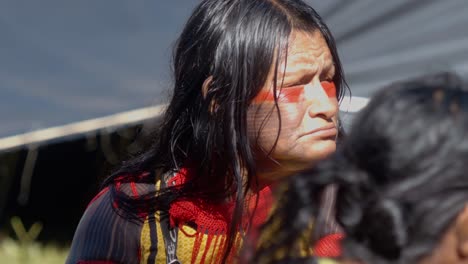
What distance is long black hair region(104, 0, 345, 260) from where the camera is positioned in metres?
1.57

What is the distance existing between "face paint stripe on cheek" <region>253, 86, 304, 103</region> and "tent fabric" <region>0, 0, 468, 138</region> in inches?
74.0

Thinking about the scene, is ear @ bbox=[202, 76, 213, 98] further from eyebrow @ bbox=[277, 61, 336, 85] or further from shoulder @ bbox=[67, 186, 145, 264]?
shoulder @ bbox=[67, 186, 145, 264]

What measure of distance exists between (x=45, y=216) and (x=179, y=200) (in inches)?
115

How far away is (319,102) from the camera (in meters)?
1.54

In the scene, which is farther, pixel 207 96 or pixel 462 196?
pixel 207 96

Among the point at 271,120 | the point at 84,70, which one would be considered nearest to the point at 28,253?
the point at 84,70

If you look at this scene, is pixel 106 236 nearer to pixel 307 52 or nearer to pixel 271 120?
pixel 271 120

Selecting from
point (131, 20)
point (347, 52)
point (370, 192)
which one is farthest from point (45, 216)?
point (370, 192)

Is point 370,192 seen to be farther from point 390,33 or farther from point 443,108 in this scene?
point 390,33

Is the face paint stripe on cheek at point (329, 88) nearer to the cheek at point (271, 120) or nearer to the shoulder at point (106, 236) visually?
the cheek at point (271, 120)

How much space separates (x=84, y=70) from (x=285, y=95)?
243 cm

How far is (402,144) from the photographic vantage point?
96 cm

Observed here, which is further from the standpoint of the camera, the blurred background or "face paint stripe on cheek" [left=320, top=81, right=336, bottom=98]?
the blurred background

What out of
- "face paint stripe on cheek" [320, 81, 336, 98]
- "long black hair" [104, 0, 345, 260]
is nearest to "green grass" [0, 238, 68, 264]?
"long black hair" [104, 0, 345, 260]
